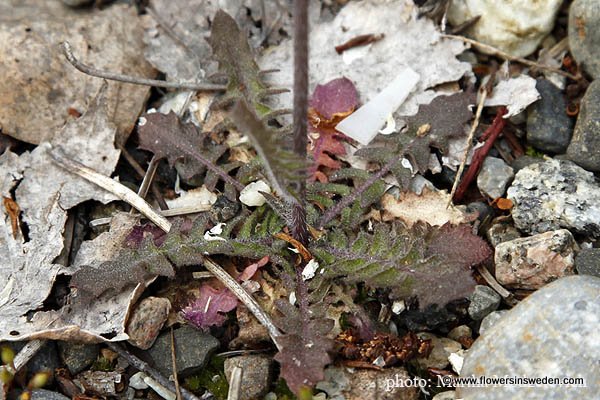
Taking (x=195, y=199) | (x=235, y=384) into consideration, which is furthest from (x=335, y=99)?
(x=235, y=384)

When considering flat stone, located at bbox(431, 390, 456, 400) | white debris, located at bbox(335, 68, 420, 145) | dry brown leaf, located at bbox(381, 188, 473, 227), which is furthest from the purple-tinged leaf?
flat stone, located at bbox(431, 390, 456, 400)

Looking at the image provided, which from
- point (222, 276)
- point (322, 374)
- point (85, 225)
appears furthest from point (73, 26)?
point (322, 374)

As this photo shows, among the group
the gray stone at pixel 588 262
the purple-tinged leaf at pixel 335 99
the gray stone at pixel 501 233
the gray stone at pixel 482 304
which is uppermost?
the purple-tinged leaf at pixel 335 99

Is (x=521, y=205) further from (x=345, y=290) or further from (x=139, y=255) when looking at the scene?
(x=139, y=255)

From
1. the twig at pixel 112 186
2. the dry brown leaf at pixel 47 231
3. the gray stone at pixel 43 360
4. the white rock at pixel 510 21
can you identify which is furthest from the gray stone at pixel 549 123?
the gray stone at pixel 43 360

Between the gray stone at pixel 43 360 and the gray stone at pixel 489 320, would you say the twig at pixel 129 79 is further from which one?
the gray stone at pixel 489 320

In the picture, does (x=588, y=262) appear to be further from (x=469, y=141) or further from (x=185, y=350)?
(x=185, y=350)

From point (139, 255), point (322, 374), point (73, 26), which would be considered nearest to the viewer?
Answer: point (322, 374)
